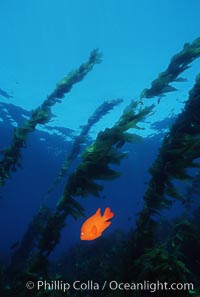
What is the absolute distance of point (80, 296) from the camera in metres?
7.54

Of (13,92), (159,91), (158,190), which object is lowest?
(158,190)

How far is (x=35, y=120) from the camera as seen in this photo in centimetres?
809

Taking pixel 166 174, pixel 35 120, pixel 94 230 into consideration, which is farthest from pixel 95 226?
pixel 35 120

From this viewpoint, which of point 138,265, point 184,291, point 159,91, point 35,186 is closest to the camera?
point 184,291

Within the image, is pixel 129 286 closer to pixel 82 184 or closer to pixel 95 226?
pixel 95 226

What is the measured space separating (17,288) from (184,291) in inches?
111

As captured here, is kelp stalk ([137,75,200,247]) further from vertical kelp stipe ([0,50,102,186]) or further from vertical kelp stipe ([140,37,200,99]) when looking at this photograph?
vertical kelp stipe ([0,50,102,186])

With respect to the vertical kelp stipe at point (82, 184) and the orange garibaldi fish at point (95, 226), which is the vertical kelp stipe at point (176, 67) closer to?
the vertical kelp stipe at point (82, 184)

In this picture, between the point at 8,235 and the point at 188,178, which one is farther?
the point at 8,235

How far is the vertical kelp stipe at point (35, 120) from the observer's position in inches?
282

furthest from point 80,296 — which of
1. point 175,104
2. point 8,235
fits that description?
point 8,235

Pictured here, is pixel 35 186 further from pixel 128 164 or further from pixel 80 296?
pixel 80 296

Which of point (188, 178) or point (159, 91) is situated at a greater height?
point (159, 91)

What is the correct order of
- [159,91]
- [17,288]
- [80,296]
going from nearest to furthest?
1. [17,288]
2. [80,296]
3. [159,91]
